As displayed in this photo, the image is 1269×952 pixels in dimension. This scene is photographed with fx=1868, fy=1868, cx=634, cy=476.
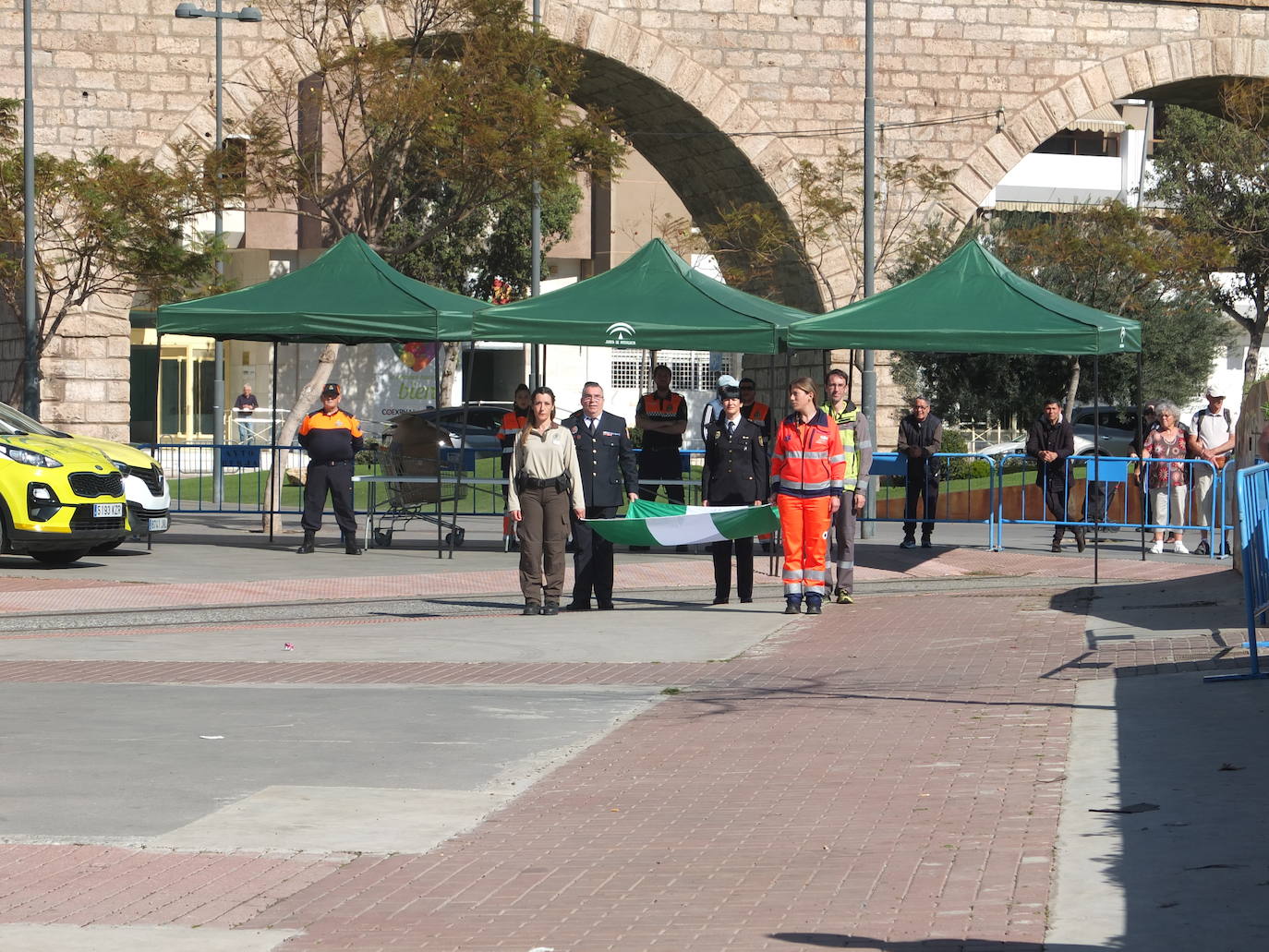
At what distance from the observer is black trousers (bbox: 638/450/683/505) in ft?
65.6

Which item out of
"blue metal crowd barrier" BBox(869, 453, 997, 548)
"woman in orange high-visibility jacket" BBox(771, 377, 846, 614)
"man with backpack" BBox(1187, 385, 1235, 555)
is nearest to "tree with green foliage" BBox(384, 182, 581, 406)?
"blue metal crowd barrier" BBox(869, 453, 997, 548)

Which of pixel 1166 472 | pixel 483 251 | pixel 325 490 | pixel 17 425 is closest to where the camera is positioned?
pixel 17 425

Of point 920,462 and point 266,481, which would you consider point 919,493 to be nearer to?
point 920,462

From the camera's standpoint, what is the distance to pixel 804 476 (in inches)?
540

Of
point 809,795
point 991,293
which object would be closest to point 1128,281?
point 991,293

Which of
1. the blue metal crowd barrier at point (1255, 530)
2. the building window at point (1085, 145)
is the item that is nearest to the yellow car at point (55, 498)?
the blue metal crowd barrier at point (1255, 530)

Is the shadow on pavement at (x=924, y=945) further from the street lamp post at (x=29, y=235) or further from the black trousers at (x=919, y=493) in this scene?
the street lamp post at (x=29, y=235)

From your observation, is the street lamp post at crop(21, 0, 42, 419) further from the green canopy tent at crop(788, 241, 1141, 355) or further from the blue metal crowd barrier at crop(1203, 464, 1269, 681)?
the blue metal crowd barrier at crop(1203, 464, 1269, 681)

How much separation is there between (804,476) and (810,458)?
0.46 feet

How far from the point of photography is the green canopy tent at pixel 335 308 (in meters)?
18.3

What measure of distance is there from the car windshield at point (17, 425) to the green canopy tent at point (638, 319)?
4.37 metres

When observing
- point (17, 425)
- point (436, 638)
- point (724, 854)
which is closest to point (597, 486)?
point (436, 638)

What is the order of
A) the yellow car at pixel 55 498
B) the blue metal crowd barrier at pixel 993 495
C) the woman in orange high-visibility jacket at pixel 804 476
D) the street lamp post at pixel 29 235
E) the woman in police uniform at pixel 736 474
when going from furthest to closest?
1. the street lamp post at pixel 29 235
2. the blue metal crowd barrier at pixel 993 495
3. the yellow car at pixel 55 498
4. the woman in police uniform at pixel 736 474
5. the woman in orange high-visibility jacket at pixel 804 476

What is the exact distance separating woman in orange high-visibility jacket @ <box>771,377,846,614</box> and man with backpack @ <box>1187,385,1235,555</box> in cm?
782
